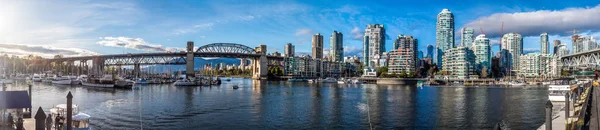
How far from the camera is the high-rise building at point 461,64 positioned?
512 feet

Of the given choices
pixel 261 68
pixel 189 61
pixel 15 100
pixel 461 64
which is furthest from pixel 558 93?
pixel 261 68

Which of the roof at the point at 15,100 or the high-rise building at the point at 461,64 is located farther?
the high-rise building at the point at 461,64

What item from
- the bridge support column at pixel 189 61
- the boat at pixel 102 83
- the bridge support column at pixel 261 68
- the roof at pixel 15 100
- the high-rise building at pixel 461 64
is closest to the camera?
the roof at pixel 15 100

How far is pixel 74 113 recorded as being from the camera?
875 inches

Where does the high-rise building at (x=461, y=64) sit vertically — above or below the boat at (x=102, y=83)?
above

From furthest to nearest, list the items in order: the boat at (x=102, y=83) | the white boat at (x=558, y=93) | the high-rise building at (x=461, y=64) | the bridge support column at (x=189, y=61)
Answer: the bridge support column at (x=189, y=61)
the high-rise building at (x=461, y=64)
the boat at (x=102, y=83)
the white boat at (x=558, y=93)

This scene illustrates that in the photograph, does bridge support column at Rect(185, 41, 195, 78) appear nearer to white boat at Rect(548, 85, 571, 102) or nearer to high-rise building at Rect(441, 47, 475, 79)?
high-rise building at Rect(441, 47, 475, 79)

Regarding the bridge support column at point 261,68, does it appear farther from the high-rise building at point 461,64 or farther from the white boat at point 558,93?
the white boat at point 558,93

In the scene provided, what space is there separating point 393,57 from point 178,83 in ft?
327

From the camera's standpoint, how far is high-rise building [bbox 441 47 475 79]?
156125mm

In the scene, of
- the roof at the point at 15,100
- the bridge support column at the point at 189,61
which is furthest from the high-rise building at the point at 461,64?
the roof at the point at 15,100

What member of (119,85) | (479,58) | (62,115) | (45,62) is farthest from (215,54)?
(62,115)

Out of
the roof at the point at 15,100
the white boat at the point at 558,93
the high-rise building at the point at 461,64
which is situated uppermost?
the high-rise building at the point at 461,64

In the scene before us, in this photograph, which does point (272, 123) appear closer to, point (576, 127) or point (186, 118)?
point (186, 118)
